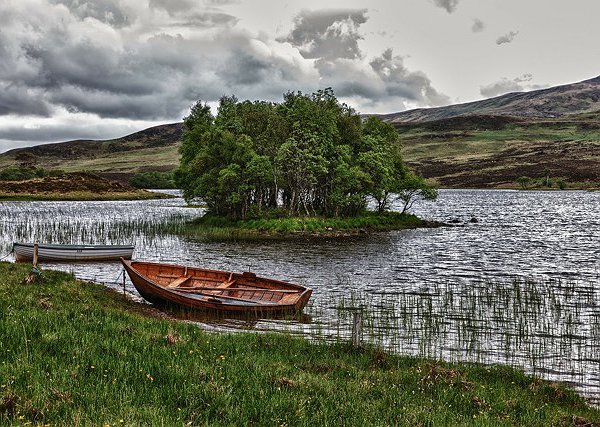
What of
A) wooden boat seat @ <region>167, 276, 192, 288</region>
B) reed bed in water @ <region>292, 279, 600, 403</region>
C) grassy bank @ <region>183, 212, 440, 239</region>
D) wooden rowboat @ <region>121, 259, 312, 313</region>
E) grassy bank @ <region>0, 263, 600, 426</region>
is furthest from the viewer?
grassy bank @ <region>183, 212, 440, 239</region>

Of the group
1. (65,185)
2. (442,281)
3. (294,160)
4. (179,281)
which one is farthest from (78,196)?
(442,281)

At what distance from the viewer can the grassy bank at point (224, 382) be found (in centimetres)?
930

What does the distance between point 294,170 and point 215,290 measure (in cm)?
4257

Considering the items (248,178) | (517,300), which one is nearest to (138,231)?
(248,178)

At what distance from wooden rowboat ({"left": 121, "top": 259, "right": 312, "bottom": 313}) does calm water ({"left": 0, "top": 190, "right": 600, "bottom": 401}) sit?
961mm

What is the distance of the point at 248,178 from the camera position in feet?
218

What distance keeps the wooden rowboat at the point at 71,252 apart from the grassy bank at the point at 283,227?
789 inches

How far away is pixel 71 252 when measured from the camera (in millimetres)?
41062

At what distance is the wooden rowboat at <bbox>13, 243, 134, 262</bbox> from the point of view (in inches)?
1540

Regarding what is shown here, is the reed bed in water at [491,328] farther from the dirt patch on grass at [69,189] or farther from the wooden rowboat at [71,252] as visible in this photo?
the dirt patch on grass at [69,189]

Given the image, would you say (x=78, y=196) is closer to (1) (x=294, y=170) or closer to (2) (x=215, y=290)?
(1) (x=294, y=170)

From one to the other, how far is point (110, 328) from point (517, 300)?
2142 centimetres

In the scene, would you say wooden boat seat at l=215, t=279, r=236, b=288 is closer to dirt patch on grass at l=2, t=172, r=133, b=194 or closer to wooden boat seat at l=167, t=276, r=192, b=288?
wooden boat seat at l=167, t=276, r=192, b=288

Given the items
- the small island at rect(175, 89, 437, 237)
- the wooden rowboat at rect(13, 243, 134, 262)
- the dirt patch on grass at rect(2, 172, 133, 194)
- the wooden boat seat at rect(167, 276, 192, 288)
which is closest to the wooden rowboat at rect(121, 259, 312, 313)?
the wooden boat seat at rect(167, 276, 192, 288)
